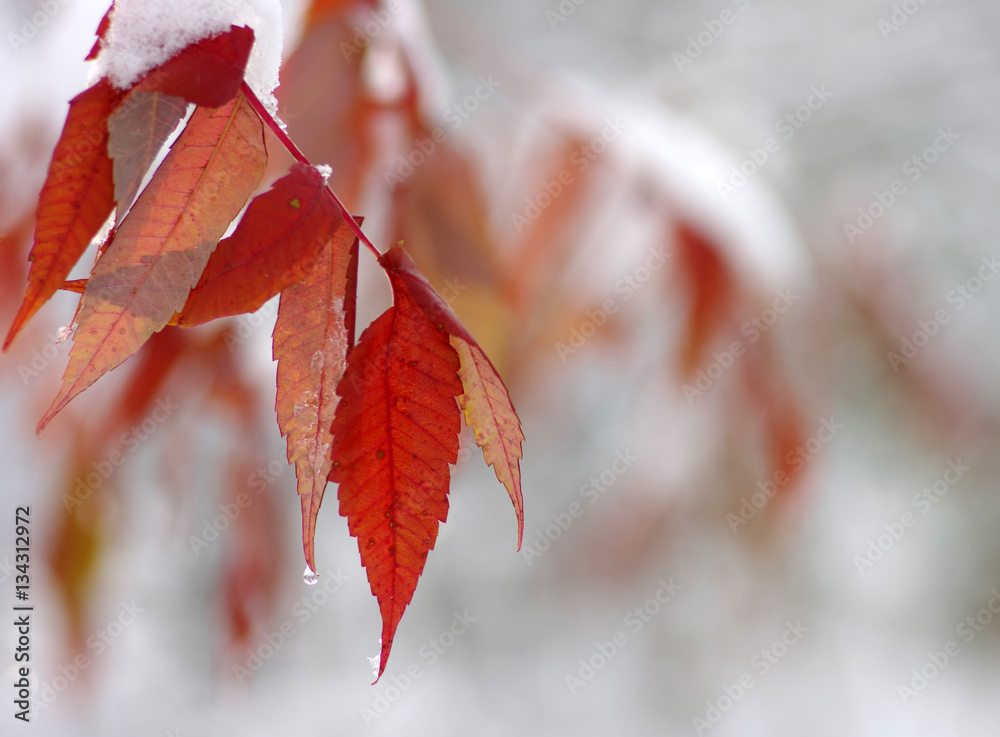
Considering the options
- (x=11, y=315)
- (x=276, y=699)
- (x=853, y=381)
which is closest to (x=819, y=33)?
(x=853, y=381)

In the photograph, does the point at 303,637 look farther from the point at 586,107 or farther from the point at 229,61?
the point at 229,61

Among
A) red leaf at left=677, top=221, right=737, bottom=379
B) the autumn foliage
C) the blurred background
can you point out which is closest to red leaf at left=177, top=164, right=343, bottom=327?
the autumn foliage

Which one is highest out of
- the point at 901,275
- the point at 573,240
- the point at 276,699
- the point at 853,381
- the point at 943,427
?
the point at 573,240

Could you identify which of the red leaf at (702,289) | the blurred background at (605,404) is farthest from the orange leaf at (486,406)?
the red leaf at (702,289)

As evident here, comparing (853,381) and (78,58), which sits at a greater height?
(78,58)

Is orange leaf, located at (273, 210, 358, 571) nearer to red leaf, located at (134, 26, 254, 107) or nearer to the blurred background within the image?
red leaf, located at (134, 26, 254, 107)

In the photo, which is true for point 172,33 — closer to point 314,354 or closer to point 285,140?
point 285,140

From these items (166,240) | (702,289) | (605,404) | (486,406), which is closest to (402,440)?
(486,406)
